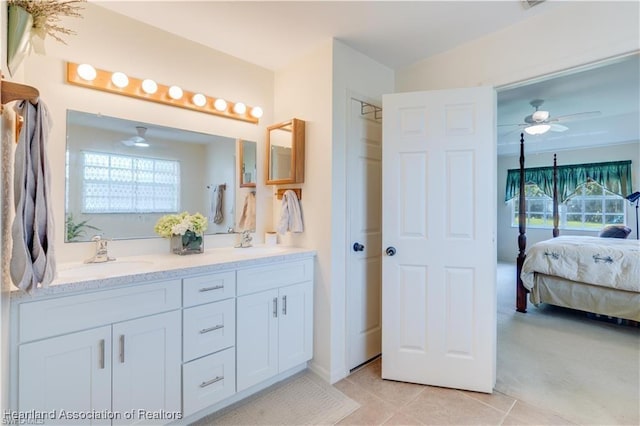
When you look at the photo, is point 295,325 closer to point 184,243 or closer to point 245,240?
point 245,240

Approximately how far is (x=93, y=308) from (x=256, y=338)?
35.9 inches

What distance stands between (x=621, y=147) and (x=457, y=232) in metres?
5.82

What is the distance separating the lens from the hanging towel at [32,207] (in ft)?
3.74

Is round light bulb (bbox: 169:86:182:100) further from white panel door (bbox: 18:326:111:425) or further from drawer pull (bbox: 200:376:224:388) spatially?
drawer pull (bbox: 200:376:224:388)

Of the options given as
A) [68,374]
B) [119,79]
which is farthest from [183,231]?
[119,79]

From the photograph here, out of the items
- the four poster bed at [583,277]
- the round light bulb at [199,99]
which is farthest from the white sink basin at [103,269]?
the four poster bed at [583,277]

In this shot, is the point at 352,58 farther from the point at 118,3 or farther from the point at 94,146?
the point at 94,146

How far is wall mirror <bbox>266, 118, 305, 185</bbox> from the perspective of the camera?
229cm

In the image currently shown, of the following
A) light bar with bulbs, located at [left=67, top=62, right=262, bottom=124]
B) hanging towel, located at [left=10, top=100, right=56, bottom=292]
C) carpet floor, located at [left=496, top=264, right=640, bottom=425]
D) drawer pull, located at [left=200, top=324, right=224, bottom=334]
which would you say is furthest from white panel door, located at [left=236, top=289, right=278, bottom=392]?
carpet floor, located at [left=496, top=264, right=640, bottom=425]

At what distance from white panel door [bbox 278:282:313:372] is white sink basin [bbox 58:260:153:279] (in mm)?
875

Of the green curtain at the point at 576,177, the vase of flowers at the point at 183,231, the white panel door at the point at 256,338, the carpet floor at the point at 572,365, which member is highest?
the green curtain at the point at 576,177

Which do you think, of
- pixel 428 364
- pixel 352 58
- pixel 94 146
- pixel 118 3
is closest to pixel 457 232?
pixel 428 364

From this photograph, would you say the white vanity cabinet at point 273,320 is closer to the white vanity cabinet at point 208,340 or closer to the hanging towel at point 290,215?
the white vanity cabinet at point 208,340

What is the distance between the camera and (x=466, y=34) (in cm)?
212
